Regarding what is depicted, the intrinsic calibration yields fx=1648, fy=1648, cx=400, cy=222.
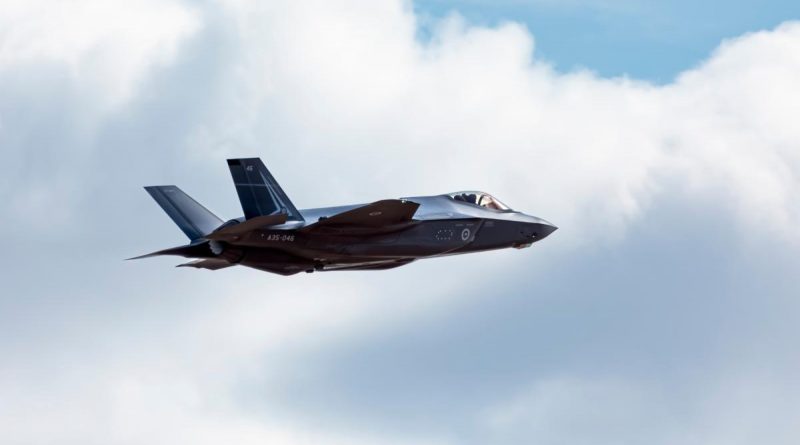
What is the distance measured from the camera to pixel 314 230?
209 ft

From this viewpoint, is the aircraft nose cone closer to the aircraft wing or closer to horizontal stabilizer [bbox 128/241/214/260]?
the aircraft wing

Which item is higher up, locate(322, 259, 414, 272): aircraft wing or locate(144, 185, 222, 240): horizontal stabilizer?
locate(144, 185, 222, 240): horizontal stabilizer

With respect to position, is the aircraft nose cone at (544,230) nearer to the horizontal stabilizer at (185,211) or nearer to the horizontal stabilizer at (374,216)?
the horizontal stabilizer at (374,216)

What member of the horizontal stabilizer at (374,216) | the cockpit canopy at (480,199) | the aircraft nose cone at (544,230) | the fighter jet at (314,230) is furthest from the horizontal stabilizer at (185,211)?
the aircraft nose cone at (544,230)

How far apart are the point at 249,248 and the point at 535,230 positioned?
44.1 feet

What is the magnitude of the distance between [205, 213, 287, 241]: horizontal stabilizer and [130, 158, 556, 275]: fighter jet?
37mm

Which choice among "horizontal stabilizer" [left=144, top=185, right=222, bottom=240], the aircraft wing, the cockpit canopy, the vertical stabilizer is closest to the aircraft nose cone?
the cockpit canopy

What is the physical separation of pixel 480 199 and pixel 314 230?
31.1 feet

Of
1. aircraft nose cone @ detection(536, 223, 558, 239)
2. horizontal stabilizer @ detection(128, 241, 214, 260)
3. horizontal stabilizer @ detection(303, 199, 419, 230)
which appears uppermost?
aircraft nose cone @ detection(536, 223, 558, 239)

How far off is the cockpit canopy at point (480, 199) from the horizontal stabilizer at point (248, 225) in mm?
10947

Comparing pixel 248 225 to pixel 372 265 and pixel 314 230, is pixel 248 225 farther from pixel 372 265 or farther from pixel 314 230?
pixel 372 265

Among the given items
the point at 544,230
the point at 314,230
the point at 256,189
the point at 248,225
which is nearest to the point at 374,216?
the point at 314,230

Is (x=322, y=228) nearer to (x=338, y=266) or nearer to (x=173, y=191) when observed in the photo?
(x=338, y=266)

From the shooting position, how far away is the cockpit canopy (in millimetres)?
69812
